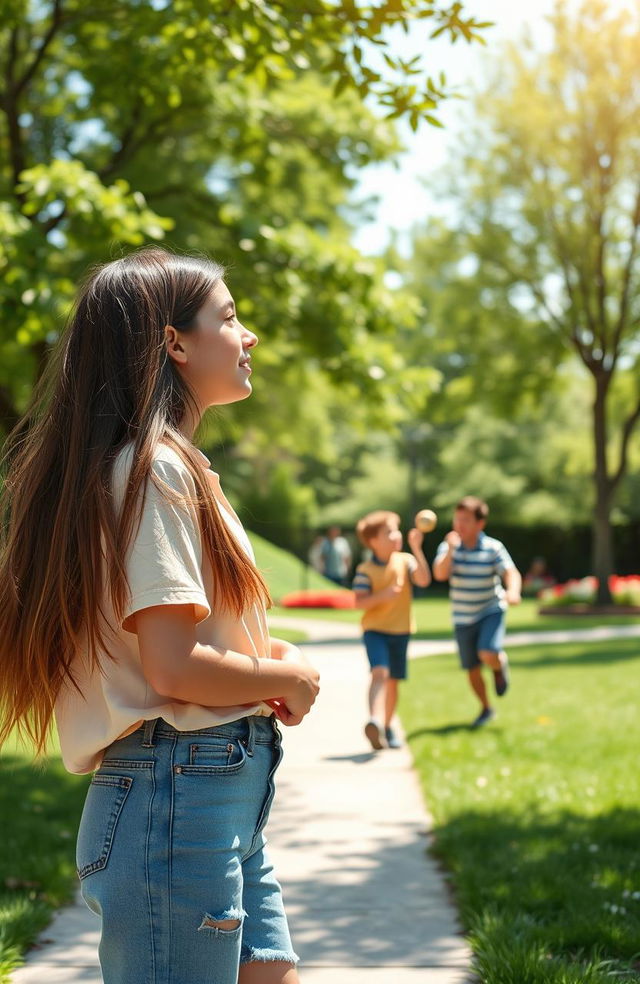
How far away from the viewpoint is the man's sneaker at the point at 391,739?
844 centimetres

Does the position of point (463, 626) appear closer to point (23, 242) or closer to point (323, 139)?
point (23, 242)

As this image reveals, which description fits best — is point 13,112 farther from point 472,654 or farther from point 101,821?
point 101,821

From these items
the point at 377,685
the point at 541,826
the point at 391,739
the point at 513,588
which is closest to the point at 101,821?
the point at 541,826

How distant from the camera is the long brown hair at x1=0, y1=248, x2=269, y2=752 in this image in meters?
2.04

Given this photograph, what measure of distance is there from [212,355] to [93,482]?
0.34 meters

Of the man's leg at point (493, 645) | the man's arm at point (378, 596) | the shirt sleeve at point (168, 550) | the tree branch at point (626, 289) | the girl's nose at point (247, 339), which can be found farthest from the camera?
the tree branch at point (626, 289)

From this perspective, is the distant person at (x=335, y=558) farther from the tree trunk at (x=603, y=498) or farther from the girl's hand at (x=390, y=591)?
the girl's hand at (x=390, y=591)

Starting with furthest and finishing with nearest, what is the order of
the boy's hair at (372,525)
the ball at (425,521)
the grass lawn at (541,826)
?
1. the boy's hair at (372,525)
2. the ball at (425,521)
3. the grass lawn at (541,826)

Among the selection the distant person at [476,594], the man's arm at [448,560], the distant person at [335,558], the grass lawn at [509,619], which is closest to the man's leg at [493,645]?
the distant person at [476,594]

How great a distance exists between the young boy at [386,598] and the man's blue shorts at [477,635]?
669 mm

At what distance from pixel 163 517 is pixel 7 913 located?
9.31 feet

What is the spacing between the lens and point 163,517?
1985 mm

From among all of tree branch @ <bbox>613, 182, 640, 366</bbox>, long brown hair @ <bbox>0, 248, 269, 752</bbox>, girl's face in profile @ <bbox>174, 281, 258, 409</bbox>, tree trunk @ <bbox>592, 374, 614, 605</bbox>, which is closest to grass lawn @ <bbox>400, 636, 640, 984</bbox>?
long brown hair @ <bbox>0, 248, 269, 752</bbox>

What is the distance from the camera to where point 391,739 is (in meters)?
8.52
